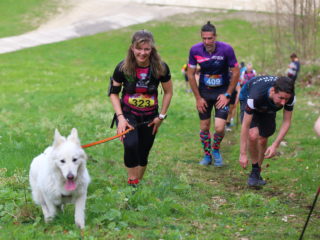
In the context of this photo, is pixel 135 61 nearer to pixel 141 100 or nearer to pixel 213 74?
pixel 141 100

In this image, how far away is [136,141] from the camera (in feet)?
22.9

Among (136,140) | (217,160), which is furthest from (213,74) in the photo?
(136,140)

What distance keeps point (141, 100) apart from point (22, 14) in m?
43.9

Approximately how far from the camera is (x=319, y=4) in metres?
22.0

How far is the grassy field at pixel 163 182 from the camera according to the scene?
222 inches

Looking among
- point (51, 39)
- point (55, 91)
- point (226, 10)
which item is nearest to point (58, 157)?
point (55, 91)

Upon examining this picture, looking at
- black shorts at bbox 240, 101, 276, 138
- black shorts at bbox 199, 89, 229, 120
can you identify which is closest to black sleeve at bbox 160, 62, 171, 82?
black shorts at bbox 240, 101, 276, 138

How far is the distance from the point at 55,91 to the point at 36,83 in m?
3.39

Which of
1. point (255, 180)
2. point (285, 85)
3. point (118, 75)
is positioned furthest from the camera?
point (255, 180)

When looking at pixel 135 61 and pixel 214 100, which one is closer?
pixel 135 61

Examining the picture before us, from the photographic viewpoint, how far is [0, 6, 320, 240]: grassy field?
5641mm

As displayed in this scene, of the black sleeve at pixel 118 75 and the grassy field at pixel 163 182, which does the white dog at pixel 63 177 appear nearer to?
the grassy field at pixel 163 182

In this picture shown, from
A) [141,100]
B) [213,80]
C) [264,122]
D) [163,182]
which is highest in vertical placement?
[141,100]

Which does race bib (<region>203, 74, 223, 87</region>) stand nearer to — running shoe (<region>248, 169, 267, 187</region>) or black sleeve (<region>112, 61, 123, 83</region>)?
running shoe (<region>248, 169, 267, 187</region>)
